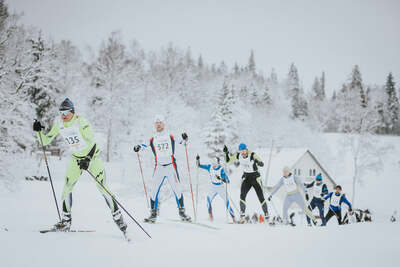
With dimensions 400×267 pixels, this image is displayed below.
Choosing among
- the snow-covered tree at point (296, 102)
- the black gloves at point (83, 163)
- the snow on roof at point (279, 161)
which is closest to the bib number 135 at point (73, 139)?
the black gloves at point (83, 163)

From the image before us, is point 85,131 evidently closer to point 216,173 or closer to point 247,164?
point 247,164

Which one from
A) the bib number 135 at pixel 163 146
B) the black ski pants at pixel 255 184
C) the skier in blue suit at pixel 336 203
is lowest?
the skier in blue suit at pixel 336 203

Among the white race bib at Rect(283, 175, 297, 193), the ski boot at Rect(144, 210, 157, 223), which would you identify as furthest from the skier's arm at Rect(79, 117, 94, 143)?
the white race bib at Rect(283, 175, 297, 193)

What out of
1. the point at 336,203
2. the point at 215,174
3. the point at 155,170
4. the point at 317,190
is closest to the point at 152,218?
the point at 155,170

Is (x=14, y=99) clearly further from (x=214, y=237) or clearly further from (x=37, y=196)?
(x=214, y=237)

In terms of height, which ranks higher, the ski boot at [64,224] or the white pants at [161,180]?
the white pants at [161,180]

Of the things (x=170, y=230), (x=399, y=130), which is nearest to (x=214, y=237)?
(x=170, y=230)

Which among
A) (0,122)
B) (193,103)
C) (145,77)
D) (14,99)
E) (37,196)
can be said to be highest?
(145,77)

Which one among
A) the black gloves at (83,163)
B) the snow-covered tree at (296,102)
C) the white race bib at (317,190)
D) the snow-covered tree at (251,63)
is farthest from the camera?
the snow-covered tree at (251,63)

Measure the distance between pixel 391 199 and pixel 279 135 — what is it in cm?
1713

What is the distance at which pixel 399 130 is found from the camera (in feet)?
169

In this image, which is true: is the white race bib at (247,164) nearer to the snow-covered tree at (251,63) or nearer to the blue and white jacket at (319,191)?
the blue and white jacket at (319,191)

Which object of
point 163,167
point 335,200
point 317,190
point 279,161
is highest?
point 163,167

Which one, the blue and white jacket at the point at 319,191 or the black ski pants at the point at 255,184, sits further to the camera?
the blue and white jacket at the point at 319,191
